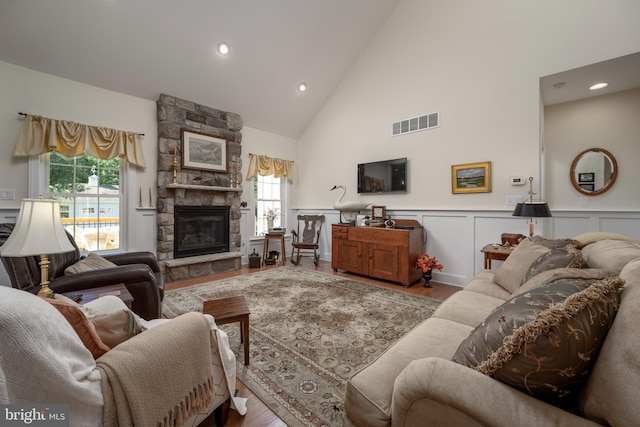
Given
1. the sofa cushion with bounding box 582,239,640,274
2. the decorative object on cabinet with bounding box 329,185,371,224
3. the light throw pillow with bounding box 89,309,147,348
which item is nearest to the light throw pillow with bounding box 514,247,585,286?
the sofa cushion with bounding box 582,239,640,274

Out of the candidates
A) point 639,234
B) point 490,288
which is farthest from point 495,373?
point 639,234

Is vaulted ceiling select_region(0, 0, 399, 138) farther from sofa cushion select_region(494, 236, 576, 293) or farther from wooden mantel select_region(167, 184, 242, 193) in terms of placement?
sofa cushion select_region(494, 236, 576, 293)

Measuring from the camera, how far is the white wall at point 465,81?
3002mm

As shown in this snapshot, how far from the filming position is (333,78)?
16.7ft

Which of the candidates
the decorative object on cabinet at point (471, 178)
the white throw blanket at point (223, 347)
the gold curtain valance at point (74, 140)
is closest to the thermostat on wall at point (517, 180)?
the decorative object on cabinet at point (471, 178)

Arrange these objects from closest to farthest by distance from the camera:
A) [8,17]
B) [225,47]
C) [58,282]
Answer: [58,282]
[8,17]
[225,47]

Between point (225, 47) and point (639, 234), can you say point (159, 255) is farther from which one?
point (639, 234)

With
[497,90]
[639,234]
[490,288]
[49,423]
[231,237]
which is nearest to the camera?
[49,423]

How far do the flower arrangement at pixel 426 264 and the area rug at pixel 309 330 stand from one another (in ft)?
→ 1.91

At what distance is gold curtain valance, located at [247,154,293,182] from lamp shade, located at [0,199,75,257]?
376 centimetres

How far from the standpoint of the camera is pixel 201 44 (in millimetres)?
3672

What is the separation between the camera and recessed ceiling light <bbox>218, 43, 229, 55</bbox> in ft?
12.4

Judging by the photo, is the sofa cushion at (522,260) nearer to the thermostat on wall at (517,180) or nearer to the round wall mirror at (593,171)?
the thermostat on wall at (517,180)

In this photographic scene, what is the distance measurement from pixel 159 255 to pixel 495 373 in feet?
14.5
